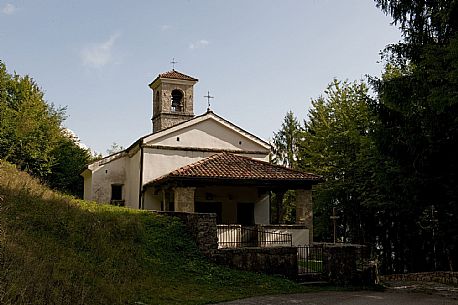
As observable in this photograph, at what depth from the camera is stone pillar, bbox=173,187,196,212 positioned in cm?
2081

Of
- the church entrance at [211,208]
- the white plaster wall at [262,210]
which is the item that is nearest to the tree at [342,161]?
the white plaster wall at [262,210]

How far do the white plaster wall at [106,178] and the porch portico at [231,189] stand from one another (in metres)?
2.99

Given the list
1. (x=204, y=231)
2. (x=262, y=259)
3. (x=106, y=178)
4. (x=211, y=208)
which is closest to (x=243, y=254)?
(x=262, y=259)

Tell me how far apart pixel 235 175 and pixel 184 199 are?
2.42m

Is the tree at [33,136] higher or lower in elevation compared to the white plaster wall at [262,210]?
higher

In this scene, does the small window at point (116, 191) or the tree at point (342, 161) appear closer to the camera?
the small window at point (116, 191)

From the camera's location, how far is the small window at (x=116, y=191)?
2680 cm

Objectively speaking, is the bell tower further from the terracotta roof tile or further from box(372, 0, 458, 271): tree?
box(372, 0, 458, 271): tree

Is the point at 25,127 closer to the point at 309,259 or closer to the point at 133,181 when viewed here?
the point at 133,181

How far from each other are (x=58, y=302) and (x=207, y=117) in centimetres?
1731

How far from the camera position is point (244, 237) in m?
20.1

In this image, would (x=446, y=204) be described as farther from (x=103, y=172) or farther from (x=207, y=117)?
(x=103, y=172)

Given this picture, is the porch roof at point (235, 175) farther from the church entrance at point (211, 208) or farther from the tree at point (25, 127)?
the tree at point (25, 127)

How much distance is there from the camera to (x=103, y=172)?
26359 mm
